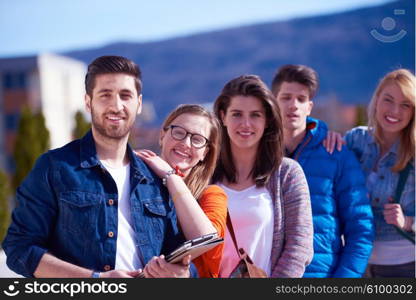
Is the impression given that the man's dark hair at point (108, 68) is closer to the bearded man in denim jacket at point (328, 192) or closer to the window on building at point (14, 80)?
the bearded man in denim jacket at point (328, 192)

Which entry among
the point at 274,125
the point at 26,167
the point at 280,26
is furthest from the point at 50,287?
the point at 280,26

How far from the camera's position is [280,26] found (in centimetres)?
7244

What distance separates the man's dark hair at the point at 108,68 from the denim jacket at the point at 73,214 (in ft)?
0.73

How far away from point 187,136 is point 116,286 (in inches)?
27.8

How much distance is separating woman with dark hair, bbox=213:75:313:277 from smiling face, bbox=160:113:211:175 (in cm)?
29

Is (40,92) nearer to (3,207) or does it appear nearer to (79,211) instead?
(3,207)

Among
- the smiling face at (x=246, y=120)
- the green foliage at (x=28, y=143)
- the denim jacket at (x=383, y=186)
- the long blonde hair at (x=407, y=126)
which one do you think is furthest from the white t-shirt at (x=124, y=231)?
the green foliage at (x=28, y=143)

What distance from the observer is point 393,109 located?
305 cm

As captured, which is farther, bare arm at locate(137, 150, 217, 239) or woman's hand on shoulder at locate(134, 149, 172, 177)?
woman's hand on shoulder at locate(134, 149, 172, 177)

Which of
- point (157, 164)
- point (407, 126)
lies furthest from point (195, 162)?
point (407, 126)

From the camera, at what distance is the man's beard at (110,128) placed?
2062 mm

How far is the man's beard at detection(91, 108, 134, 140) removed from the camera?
6.77 ft

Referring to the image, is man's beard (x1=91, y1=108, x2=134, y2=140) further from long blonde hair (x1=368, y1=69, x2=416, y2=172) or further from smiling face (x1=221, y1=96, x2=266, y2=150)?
long blonde hair (x1=368, y1=69, x2=416, y2=172)

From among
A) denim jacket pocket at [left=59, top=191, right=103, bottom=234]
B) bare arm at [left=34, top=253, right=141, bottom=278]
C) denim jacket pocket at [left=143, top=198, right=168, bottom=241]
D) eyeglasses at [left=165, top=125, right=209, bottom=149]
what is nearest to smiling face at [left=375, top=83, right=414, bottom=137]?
eyeglasses at [left=165, top=125, right=209, bottom=149]
